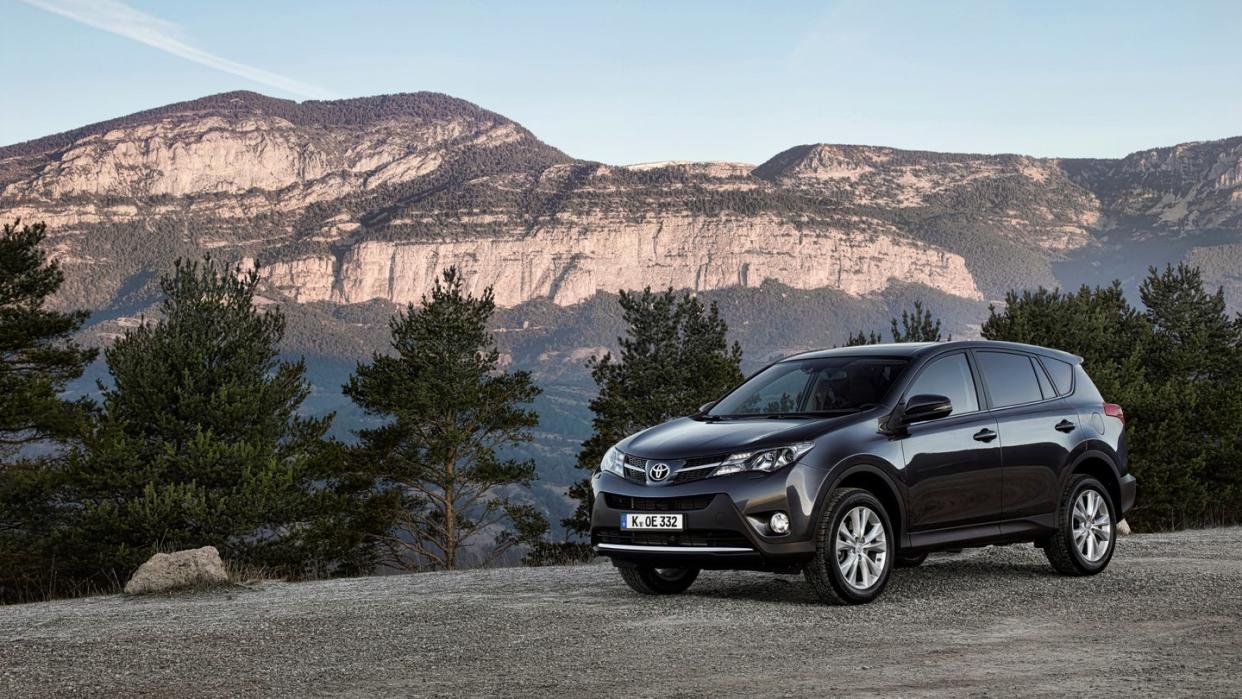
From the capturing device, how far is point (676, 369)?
156 feet

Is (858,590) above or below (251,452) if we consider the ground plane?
above

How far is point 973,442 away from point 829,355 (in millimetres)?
1264

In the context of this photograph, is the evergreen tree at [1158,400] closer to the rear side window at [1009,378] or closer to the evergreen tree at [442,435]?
the evergreen tree at [442,435]

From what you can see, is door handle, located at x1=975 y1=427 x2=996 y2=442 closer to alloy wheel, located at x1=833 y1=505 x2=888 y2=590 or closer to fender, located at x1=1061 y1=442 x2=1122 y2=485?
fender, located at x1=1061 y1=442 x2=1122 y2=485

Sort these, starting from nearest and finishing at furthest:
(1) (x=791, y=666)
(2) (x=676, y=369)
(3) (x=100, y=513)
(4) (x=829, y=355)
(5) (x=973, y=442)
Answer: (1) (x=791, y=666) < (5) (x=973, y=442) < (4) (x=829, y=355) < (3) (x=100, y=513) < (2) (x=676, y=369)

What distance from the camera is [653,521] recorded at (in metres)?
8.09

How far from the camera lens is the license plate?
7.98m

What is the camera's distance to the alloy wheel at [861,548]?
8.09 m

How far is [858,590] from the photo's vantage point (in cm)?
812

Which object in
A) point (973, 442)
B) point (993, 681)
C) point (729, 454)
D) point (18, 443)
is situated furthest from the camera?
point (18, 443)

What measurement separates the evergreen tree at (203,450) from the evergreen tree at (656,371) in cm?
931

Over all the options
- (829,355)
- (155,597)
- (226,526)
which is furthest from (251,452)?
(829,355)

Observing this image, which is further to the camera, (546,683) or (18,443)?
(18,443)

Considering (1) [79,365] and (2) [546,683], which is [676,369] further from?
(2) [546,683]
